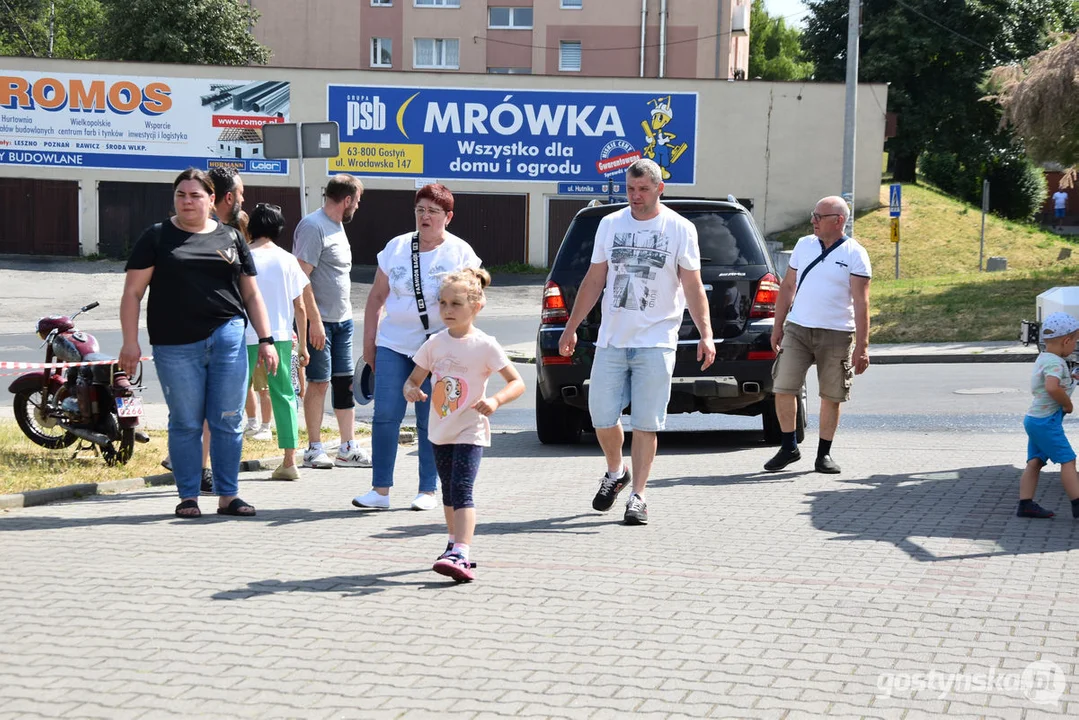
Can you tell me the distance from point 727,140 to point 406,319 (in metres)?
32.3

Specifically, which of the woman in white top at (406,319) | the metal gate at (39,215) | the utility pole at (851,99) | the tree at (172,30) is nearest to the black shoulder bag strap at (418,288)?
the woman in white top at (406,319)

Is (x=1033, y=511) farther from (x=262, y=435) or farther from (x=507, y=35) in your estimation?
(x=507, y=35)

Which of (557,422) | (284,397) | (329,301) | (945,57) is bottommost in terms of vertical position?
(557,422)

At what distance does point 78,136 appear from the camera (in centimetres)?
3825

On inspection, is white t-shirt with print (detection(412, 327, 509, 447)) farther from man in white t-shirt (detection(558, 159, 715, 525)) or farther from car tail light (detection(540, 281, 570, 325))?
car tail light (detection(540, 281, 570, 325))

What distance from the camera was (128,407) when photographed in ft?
29.7

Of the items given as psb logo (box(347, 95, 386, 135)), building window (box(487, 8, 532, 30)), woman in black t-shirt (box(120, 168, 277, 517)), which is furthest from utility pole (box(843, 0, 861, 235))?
building window (box(487, 8, 532, 30))

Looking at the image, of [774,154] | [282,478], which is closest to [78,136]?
[774,154]

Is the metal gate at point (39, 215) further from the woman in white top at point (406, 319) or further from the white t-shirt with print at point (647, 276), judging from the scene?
the white t-shirt with print at point (647, 276)

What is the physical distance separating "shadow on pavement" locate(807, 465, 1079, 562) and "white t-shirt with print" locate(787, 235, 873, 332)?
3.49 feet

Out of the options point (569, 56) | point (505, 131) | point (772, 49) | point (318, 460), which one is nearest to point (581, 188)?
point (505, 131)

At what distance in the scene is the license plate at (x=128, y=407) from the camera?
29.5ft

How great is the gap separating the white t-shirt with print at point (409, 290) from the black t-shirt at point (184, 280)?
857 millimetres

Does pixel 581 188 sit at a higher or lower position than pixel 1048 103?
lower
